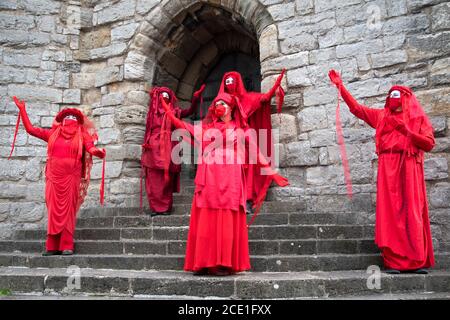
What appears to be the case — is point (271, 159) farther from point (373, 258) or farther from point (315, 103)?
point (373, 258)

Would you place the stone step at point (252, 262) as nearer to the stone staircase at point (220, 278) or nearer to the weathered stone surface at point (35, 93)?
the stone staircase at point (220, 278)

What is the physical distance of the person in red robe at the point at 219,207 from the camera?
3.81 meters

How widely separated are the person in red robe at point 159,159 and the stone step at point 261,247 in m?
1.08

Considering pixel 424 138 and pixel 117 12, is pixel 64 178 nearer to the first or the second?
pixel 117 12

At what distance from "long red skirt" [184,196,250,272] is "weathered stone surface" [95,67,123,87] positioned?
4.02m

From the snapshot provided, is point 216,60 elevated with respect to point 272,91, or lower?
elevated

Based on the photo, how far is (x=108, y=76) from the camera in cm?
722

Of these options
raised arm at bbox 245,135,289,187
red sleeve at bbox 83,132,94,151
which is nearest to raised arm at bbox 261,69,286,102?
raised arm at bbox 245,135,289,187

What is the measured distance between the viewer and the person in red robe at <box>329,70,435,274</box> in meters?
4.02

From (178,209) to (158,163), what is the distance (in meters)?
0.72

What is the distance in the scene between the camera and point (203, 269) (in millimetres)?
3924

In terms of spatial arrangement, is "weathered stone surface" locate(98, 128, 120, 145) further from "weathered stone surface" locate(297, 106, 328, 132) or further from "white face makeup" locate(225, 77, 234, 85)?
"weathered stone surface" locate(297, 106, 328, 132)

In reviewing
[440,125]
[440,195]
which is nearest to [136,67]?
[440,125]
